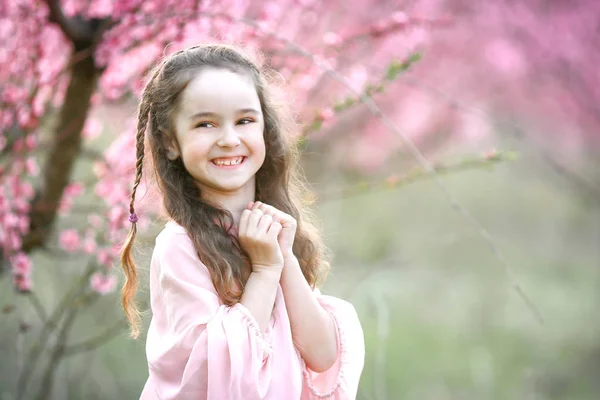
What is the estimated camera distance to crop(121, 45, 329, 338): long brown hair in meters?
1.68

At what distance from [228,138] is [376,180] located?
5.23 meters

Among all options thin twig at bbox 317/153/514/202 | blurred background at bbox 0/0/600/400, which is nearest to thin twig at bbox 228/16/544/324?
blurred background at bbox 0/0/600/400

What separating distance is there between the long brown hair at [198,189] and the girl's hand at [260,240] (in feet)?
0.18

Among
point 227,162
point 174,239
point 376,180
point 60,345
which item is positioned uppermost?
point 227,162

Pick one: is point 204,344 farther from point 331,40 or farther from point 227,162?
point 331,40

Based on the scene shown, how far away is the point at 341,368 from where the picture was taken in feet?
5.93

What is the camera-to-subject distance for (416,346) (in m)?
6.13

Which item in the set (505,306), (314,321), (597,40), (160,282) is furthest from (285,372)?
(597,40)

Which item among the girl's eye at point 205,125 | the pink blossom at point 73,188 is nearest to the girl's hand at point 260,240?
the girl's eye at point 205,125

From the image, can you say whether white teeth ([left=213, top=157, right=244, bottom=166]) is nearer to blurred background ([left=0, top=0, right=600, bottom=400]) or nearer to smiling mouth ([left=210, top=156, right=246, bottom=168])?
smiling mouth ([left=210, top=156, right=246, bottom=168])

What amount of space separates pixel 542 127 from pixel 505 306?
378 centimetres

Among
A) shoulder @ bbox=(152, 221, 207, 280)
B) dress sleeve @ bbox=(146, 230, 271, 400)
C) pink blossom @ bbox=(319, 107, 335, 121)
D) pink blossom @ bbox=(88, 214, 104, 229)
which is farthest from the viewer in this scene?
pink blossom @ bbox=(88, 214, 104, 229)

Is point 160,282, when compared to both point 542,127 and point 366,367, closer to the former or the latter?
point 366,367

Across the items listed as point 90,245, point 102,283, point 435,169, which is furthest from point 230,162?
point 90,245
